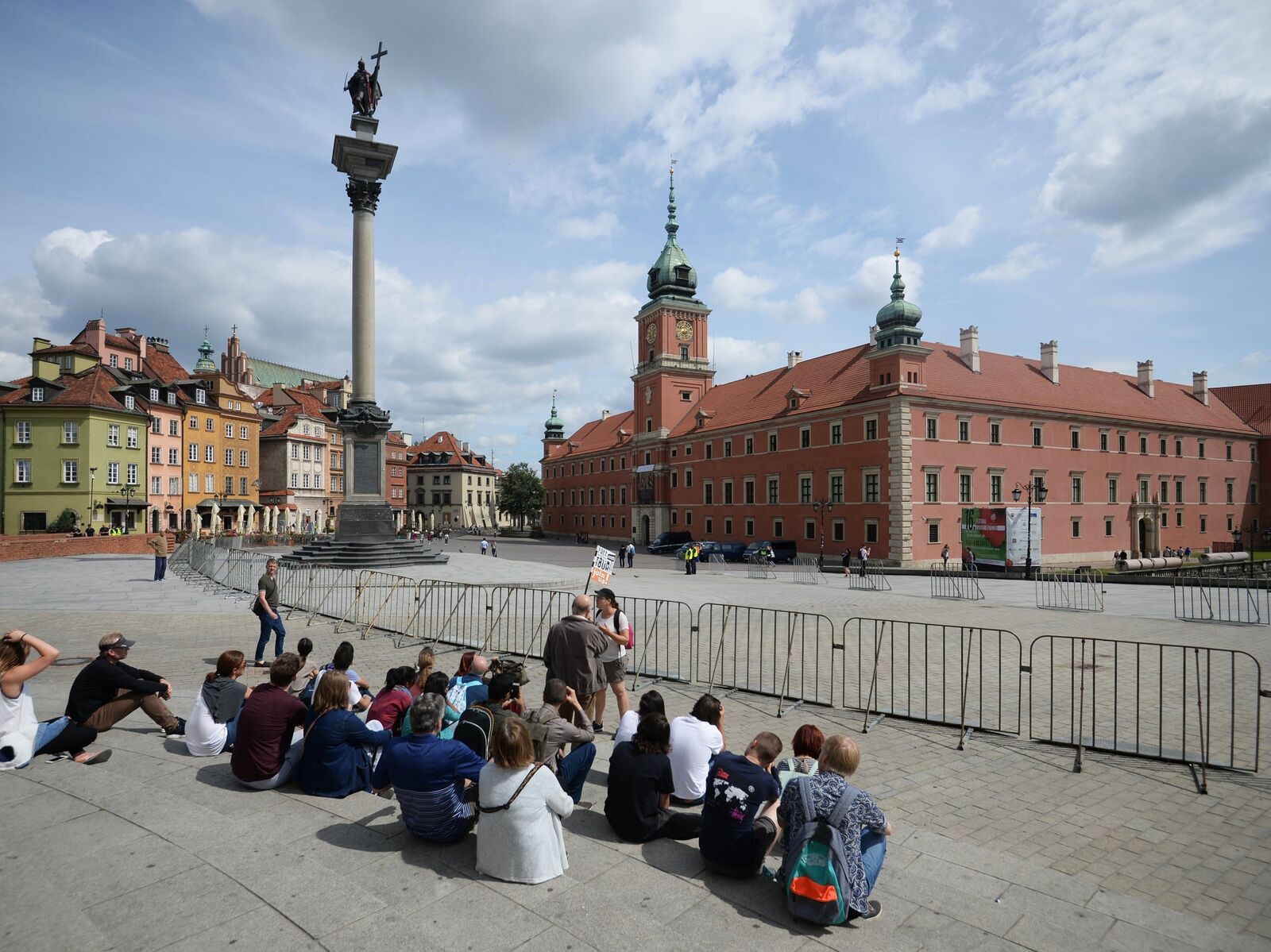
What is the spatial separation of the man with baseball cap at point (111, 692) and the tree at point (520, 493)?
8337cm

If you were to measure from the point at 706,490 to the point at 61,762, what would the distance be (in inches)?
2124

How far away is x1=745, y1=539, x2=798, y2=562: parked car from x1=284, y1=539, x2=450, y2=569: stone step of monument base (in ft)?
77.8

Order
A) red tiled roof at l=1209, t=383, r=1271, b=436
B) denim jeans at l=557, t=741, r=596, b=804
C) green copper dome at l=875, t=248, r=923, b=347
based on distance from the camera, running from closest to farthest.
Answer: denim jeans at l=557, t=741, r=596, b=804 → green copper dome at l=875, t=248, r=923, b=347 → red tiled roof at l=1209, t=383, r=1271, b=436

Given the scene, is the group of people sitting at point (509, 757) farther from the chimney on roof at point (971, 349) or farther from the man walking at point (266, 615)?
the chimney on roof at point (971, 349)

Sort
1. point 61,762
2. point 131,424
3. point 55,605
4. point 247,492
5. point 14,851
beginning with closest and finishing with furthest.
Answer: point 14,851 < point 61,762 < point 55,605 < point 131,424 < point 247,492

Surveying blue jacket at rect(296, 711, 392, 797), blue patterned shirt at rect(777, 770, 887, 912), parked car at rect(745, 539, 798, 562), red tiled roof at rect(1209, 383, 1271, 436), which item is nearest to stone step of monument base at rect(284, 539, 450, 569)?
blue jacket at rect(296, 711, 392, 797)

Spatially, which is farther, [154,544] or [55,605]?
[154,544]

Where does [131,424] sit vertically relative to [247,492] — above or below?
above

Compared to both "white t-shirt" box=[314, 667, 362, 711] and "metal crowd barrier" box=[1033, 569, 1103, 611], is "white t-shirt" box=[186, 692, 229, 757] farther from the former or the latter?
"metal crowd barrier" box=[1033, 569, 1103, 611]

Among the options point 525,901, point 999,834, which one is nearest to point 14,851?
point 525,901

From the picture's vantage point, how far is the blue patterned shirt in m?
4.08

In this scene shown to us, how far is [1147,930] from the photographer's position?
414 cm

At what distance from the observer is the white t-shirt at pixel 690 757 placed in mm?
5633

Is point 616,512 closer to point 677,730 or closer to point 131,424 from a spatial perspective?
point 131,424
